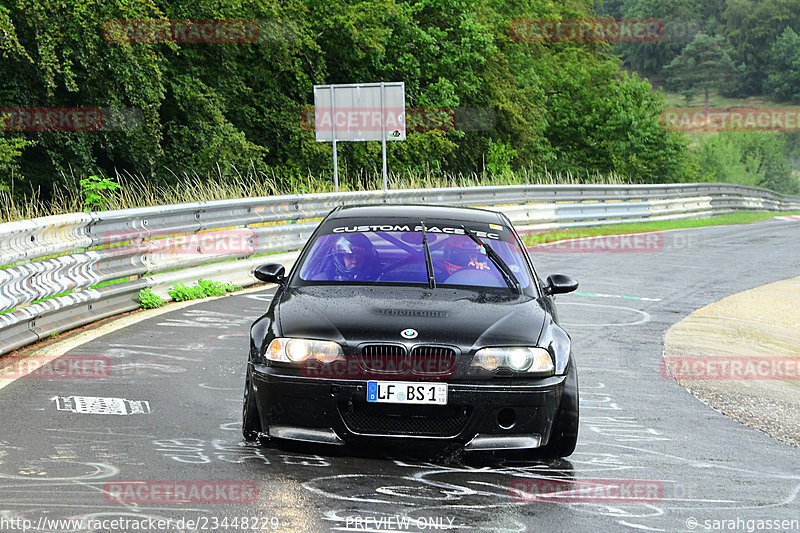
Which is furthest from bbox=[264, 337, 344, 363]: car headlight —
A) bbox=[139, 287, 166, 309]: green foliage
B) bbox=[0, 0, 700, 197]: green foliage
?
bbox=[0, 0, 700, 197]: green foliage

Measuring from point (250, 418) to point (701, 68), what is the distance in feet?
639

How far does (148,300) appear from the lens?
12156 millimetres

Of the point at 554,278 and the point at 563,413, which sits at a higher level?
the point at 554,278

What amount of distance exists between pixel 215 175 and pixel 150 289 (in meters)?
17.3

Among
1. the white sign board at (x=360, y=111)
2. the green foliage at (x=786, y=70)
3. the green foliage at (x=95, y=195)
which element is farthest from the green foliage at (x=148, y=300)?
the green foliage at (x=786, y=70)

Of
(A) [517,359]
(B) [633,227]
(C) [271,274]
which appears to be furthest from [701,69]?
(A) [517,359]

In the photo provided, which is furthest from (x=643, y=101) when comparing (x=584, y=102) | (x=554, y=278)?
(x=554, y=278)

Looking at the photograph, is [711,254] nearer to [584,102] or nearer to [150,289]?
[150,289]

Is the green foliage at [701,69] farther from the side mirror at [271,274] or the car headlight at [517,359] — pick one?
the car headlight at [517,359]

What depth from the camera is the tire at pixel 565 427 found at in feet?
18.8

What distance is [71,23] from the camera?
73.8 feet

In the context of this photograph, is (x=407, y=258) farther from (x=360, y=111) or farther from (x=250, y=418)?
(x=360, y=111)

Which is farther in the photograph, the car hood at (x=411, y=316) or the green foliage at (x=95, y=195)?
the green foliage at (x=95, y=195)

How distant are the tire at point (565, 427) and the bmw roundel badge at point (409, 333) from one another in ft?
2.85
